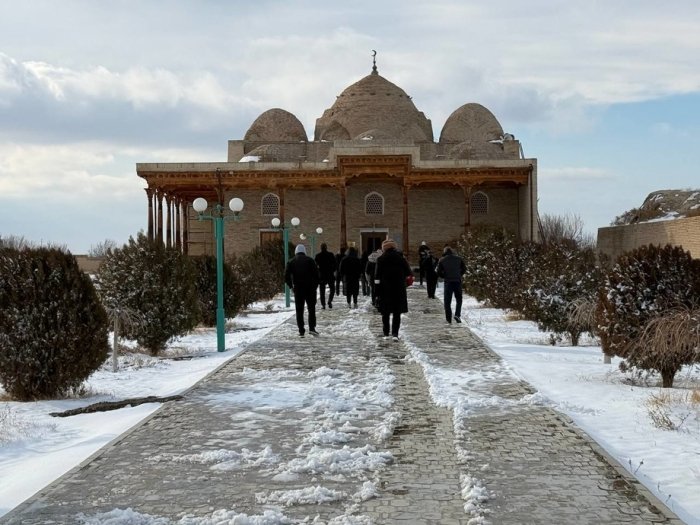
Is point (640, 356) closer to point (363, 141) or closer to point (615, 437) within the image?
point (615, 437)

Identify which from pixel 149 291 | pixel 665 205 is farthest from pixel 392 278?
pixel 665 205

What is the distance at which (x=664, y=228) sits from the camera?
20062 millimetres

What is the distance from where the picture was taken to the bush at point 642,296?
730 cm

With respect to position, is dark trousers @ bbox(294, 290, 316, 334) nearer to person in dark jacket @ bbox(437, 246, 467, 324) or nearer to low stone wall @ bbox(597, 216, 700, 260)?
person in dark jacket @ bbox(437, 246, 467, 324)

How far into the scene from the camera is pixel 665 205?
1358 inches

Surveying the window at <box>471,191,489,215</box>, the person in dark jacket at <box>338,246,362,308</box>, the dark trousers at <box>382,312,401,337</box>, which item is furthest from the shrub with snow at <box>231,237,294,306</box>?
the window at <box>471,191,489,215</box>

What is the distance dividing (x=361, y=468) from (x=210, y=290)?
33.2 ft

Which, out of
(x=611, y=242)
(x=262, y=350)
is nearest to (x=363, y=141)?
(x=611, y=242)

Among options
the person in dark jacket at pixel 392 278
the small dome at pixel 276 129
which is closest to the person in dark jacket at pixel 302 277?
the person in dark jacket at pixel 392 278

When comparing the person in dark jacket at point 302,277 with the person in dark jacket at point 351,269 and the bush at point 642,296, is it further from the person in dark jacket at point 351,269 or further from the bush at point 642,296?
the bush at point 642,296

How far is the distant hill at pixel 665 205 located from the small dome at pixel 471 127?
8357 millimetres

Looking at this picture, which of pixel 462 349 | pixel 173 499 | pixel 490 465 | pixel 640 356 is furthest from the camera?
pixel 462 349

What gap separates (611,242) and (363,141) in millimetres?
12910

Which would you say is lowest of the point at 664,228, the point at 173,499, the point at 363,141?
the point at 173,499
